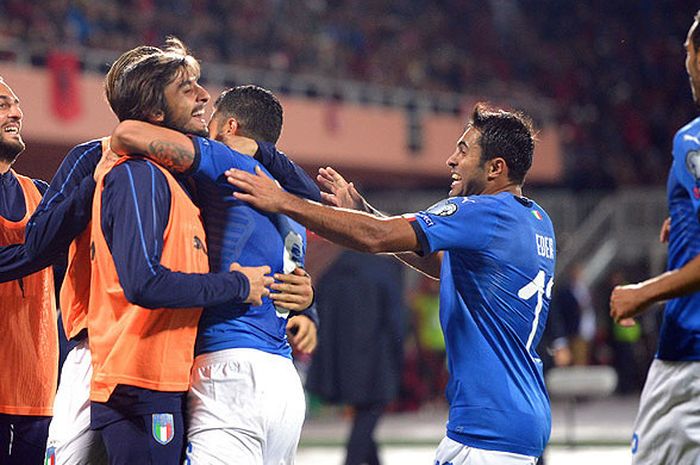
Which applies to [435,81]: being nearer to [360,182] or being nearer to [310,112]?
[360,182]

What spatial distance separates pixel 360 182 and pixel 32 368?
60.3 ft

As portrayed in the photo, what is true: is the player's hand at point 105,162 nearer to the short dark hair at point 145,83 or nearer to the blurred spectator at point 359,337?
the short dark hair at point 145,83

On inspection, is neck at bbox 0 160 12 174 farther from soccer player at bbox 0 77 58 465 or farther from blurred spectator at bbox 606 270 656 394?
blurred spectator at bbox 606 270 656 394

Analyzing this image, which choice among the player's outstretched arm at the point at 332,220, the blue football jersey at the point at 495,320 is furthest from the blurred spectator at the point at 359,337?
the player's outstretched arm at the point at 332,220

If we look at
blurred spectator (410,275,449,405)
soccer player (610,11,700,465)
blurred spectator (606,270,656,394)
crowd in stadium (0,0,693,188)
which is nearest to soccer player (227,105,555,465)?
soccer player (610,11,700,465)

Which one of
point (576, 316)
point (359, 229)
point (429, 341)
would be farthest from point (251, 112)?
point (429, 341)

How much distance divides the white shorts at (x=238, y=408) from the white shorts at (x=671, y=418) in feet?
3.93

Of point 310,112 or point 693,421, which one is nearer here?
point 693,421

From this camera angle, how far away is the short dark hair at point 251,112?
434cm

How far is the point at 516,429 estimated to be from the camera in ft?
14.4

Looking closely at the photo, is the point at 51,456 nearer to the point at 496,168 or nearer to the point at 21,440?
the point at 21,440

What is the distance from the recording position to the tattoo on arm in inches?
155

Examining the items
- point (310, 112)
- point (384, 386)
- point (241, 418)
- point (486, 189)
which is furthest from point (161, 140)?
point (310, 112)

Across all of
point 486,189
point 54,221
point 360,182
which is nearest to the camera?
point 54,221
